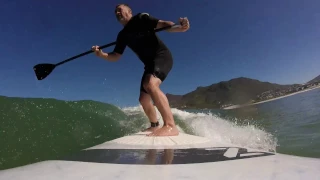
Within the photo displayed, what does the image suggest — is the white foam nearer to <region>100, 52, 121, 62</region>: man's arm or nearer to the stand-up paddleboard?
<region>100, 52, 121, 62</region>: man's arm

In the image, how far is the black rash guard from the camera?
11.5 ft

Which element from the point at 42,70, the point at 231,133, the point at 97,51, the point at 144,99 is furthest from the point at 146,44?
the point at 231,133

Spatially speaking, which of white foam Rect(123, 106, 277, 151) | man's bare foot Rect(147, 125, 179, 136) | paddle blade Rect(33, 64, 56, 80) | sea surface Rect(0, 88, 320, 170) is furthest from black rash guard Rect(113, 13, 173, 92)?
white foam Rect(123, 106, 277, 151)

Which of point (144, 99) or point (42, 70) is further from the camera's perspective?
point (42, 70)

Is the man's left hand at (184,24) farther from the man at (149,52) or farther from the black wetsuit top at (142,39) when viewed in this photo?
the black wetsuit top at (142,39)

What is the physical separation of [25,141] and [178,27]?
100 inches

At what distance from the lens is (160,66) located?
355 cm

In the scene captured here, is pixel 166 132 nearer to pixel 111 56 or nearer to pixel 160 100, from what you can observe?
pixel 160 100

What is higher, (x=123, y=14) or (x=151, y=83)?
(x=123, y=14)

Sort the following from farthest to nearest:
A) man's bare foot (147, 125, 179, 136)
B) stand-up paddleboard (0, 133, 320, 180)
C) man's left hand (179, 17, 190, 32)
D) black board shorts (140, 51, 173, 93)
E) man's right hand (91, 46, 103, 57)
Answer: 1. man's right hand (91, 46, 103, 57)
2. black board shorts (140, 51, 173, 93)
3. man's left hand (179, 17, 190, 32)
4. man's bare foot (147, 125, 179, 136)
5. stand-up paddleboard (0, 133, 320, 180)

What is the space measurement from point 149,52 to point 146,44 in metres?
0.11

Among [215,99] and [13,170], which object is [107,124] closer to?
[13,170]

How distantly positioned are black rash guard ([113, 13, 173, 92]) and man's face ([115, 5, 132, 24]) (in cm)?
13

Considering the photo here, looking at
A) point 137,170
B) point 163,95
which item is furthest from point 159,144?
point 137,170
